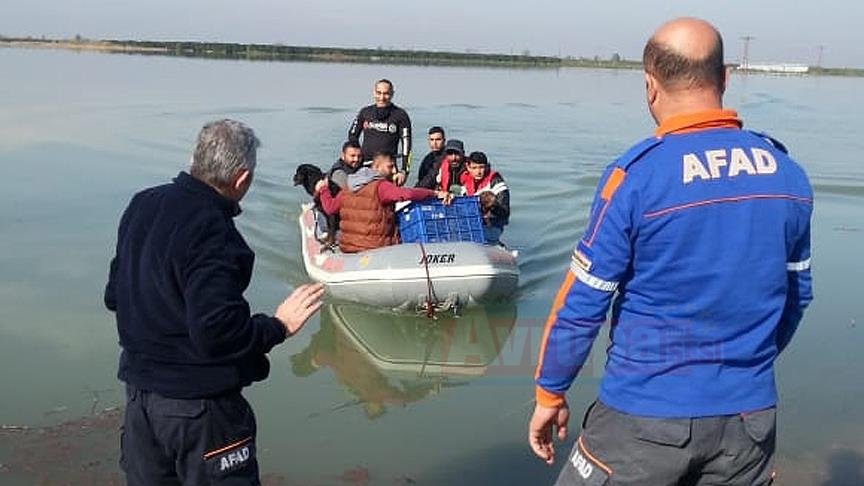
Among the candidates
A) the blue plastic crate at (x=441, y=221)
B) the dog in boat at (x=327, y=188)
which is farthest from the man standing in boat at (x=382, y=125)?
the blue plastic crate at (x=441, y=221)

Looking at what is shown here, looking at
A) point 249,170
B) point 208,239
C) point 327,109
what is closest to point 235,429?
point 208,239

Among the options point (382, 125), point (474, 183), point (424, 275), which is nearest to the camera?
point (424, 275)

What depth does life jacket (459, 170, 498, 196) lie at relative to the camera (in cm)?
893

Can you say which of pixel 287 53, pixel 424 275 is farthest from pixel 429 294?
pixel 287 53

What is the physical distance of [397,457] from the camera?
16.4ft

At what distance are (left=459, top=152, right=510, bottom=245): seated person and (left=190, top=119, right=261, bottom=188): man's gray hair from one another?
5.98m

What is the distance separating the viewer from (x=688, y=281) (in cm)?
217

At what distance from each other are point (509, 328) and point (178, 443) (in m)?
5.24

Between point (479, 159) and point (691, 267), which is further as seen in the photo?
point (479, 159)

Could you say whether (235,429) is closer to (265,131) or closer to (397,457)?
(397,457)

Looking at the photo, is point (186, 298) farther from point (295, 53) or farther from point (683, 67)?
point (295, 53)

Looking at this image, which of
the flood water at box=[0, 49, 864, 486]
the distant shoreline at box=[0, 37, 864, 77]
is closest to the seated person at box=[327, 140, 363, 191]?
the flood water at box=[0, 49, 864, 486]

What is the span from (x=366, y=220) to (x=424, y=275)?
880mm

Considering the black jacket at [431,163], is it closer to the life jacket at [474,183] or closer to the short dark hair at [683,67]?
the life jacket at [474,183]
